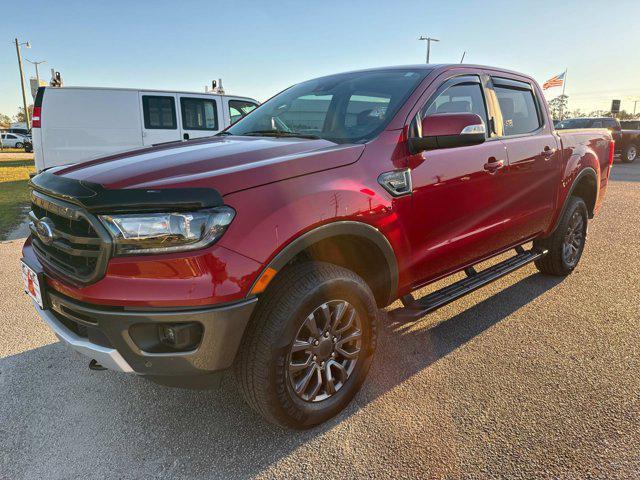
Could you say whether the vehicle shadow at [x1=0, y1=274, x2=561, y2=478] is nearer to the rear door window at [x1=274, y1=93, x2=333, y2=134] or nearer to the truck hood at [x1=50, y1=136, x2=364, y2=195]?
the truck hood at [x1=50, y1=136, x2=364, y2=195]

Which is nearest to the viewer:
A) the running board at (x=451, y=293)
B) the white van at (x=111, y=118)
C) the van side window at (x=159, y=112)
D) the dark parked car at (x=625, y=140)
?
the running board at (x=451, y=293)

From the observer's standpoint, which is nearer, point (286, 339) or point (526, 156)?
point (286, 339)

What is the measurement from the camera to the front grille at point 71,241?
1.89 metres

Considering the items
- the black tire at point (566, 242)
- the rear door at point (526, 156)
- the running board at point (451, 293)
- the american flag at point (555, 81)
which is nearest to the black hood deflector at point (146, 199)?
the running board at point (451, 293)

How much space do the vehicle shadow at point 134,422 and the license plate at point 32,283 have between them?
2.18 feet

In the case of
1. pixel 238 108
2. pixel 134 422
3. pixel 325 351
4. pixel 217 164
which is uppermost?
pixel 238 108

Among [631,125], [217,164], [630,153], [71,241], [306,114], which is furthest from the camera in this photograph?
[631,125]

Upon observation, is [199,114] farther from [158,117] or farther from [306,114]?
[306,114]

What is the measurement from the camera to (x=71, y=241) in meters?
2.02

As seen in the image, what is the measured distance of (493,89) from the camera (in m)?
3.57

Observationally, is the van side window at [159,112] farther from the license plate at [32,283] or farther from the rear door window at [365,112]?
the license plate at [32,283]

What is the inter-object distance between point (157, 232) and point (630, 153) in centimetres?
2236

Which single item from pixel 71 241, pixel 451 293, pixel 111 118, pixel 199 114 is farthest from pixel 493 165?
pixel 111 118

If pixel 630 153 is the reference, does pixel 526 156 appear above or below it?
above
